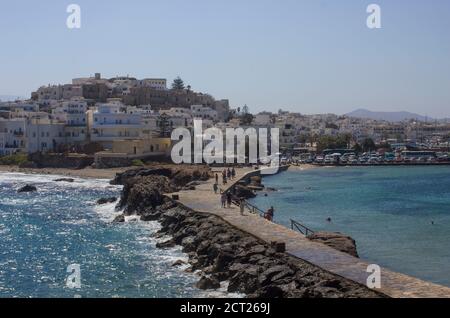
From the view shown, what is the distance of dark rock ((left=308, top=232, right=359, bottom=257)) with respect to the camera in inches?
927

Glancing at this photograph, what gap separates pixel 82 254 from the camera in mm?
26875

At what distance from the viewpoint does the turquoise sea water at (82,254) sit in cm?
2139

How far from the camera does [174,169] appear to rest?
2117 inches

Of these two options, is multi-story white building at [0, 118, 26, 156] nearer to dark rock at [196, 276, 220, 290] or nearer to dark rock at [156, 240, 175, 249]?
dark rock at [156, 240, 175, 249]

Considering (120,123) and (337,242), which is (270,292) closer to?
(337,242)

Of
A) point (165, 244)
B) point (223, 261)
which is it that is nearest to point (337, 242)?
point (223, 261)

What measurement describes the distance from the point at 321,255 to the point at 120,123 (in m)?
53.2

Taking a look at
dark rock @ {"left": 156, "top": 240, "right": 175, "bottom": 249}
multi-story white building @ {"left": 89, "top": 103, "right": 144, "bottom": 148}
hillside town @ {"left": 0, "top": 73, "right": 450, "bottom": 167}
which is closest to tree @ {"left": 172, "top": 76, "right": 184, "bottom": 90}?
hillside town @ {"left": 0, "top": 73, "right": 450, "bottom": 167}

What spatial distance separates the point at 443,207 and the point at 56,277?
28.5 metres

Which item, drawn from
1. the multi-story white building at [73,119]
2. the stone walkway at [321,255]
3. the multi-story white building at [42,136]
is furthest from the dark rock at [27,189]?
the multi-story white building at [73,119]

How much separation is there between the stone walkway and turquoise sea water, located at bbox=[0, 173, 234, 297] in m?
2.99

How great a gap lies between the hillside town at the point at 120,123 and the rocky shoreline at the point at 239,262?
3382cm

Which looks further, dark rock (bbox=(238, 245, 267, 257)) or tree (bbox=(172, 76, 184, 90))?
tree (bbox=(172, 76, 184, 90))

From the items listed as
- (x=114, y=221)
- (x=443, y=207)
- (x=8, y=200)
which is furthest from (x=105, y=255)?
(x=443, y=207)
